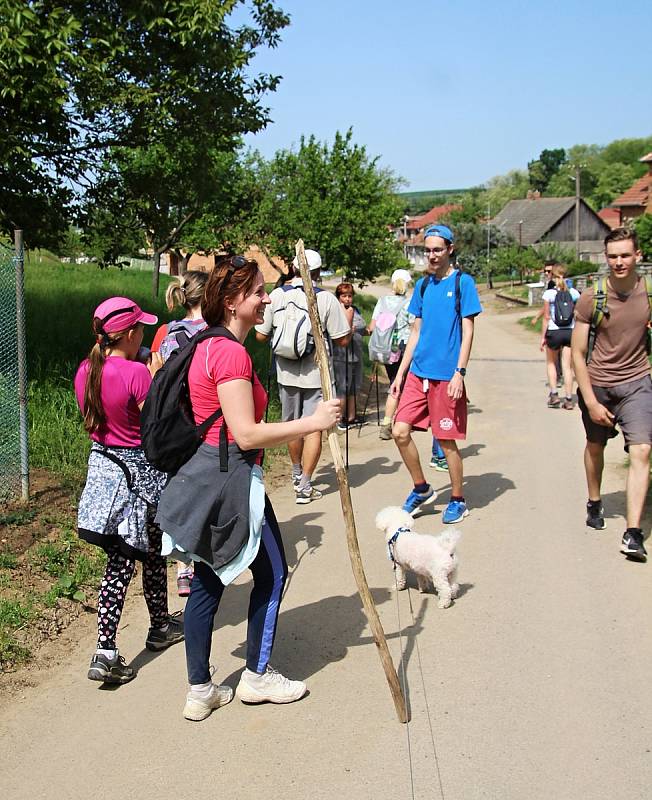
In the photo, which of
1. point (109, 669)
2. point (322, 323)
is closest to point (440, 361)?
point (322, 323)

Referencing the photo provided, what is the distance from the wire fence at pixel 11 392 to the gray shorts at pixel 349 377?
444cm

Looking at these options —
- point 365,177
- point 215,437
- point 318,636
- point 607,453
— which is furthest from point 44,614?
point 365,177

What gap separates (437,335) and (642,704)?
10.7ft

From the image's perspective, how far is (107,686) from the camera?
4484mm

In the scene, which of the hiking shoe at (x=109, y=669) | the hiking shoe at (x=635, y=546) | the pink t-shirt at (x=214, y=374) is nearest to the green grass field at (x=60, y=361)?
the hiking shoe at (x=109, y=669)

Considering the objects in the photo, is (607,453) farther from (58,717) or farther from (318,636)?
(58,717)

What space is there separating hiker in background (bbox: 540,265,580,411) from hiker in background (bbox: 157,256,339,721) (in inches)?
353

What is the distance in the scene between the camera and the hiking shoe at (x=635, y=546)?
5.80 meters

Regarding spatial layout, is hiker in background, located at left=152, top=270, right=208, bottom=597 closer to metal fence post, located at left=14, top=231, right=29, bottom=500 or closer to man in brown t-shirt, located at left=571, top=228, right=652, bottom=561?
metal fence post, located at left=14, top=231, right=29, bottom=500

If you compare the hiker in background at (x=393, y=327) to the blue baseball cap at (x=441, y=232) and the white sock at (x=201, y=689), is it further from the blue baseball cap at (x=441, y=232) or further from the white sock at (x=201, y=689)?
the white sock at (x=201, y=689)

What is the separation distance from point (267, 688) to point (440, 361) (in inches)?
125

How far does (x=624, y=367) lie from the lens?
6137 millimetres

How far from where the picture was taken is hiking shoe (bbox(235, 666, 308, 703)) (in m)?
4.06

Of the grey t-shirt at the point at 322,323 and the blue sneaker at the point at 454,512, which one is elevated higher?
the grey t-shirt at the point at 322,323
